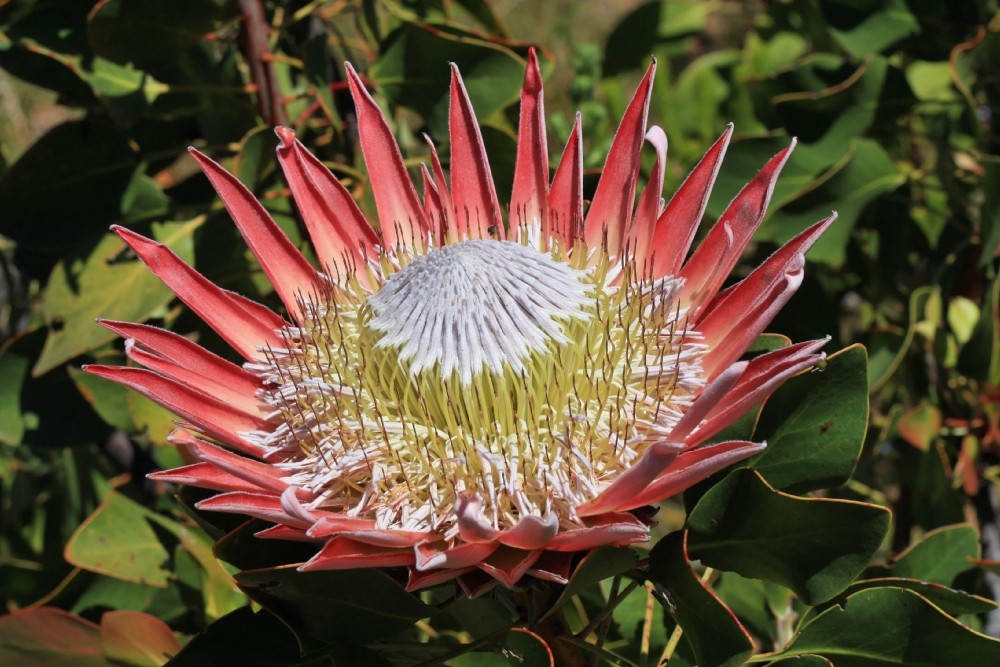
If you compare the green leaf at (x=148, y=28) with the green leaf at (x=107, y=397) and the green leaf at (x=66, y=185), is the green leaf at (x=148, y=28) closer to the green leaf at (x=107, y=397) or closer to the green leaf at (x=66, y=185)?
the green leaf at (x=66, y=185)

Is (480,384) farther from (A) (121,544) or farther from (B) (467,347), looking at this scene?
(A) (121,544)

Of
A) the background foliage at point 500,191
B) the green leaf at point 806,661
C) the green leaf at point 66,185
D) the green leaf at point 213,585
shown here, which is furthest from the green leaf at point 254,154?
the green leaf at point 806,661

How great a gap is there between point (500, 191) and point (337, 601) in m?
0.96

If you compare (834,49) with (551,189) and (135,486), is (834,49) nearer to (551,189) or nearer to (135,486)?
(551,189)

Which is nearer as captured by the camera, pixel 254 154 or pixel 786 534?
pixel 786 534

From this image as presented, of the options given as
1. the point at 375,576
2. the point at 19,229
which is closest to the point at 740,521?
the point at 375,576

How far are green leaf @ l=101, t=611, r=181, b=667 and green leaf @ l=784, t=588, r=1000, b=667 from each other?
37.3 inches

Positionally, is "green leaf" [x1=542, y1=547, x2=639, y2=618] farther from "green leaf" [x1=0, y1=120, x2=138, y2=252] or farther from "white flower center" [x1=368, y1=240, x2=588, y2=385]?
"green leaf" [x1=0, y1=120, x2=138, y2=252]

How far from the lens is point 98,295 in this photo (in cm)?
193

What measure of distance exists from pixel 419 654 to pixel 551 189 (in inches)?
29.3

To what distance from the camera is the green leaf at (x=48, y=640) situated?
1531 mm

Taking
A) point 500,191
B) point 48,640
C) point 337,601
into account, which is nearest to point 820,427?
point 337,601

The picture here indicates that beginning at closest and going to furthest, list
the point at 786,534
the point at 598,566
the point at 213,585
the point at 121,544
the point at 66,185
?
1. the point at 598,566
2. the point at 786,534
3. the point at 213,585
4. the point at 121,544
5. the point at 66,185

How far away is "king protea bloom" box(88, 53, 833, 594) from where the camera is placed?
1.20 m
